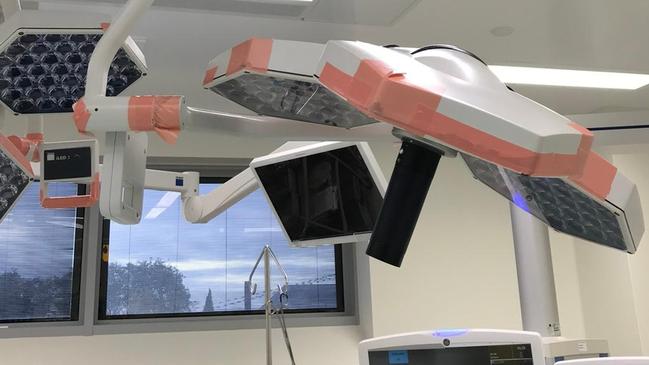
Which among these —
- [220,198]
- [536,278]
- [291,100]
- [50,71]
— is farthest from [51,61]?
[536,278]

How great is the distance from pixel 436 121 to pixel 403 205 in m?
0.22

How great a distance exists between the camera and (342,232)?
1.46 metres

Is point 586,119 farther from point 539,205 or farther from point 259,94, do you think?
point 259,94

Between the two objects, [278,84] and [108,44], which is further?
[108,44]

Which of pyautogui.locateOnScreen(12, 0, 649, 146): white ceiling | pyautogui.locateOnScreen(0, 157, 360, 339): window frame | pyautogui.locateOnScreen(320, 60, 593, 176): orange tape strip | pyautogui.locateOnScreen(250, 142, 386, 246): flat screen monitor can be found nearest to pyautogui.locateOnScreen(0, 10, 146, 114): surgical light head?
pyautogui.locateOnScreen(250, 142, 386, 246): flat screen monitor

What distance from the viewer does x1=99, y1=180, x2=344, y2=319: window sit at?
338cm

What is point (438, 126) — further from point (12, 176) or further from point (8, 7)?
point (12, 176)

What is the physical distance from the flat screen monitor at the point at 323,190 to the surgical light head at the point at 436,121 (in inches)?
17.7

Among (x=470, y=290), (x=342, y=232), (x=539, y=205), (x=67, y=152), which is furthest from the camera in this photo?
(x=470, y=290)

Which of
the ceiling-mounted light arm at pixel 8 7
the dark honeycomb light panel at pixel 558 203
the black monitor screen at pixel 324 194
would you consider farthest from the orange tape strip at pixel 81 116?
the black monitor screen at pixel 324 194

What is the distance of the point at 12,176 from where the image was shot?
1219mm

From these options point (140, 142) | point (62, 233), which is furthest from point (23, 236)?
point (140, 142)

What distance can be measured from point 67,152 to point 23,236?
8.28 ft

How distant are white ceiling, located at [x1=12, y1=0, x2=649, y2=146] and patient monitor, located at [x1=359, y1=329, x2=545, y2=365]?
1.08 m
